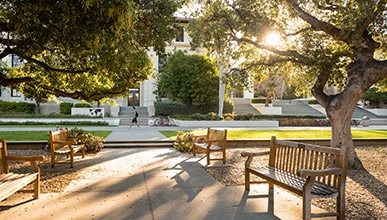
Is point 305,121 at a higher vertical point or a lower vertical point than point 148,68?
lower

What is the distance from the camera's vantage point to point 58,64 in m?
11.2

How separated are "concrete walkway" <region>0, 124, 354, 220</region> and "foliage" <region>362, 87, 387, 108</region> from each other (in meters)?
40.6

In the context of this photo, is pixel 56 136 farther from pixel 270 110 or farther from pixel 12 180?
pixel 270 110

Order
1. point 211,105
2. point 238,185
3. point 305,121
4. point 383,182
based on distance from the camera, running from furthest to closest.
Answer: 1. point 211,105
2. point 305,121
3. point 383,182
4. point 238,185

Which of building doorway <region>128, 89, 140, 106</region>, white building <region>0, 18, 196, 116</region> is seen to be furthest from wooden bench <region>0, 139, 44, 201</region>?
building doorway <region>128, 89, 140, 106</region>

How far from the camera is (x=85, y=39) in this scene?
5.78 metres

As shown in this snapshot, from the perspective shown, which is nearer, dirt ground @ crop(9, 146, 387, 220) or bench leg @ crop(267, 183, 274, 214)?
bench leg @ crop(267, 183, 274, 214)

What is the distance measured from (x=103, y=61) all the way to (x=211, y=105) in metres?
27.7

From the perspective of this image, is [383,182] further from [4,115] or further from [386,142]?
[4,115]

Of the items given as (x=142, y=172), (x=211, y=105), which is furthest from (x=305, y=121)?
(x=142, y=172)

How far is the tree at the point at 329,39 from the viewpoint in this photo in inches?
317

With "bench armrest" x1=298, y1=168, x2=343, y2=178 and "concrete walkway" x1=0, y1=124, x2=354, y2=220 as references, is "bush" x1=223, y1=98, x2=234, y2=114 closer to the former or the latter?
"concrete walkway" x1=0, y1=124, x2=354, y2=220

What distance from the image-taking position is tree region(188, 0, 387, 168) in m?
8.05

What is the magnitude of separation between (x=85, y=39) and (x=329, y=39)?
784 cm
